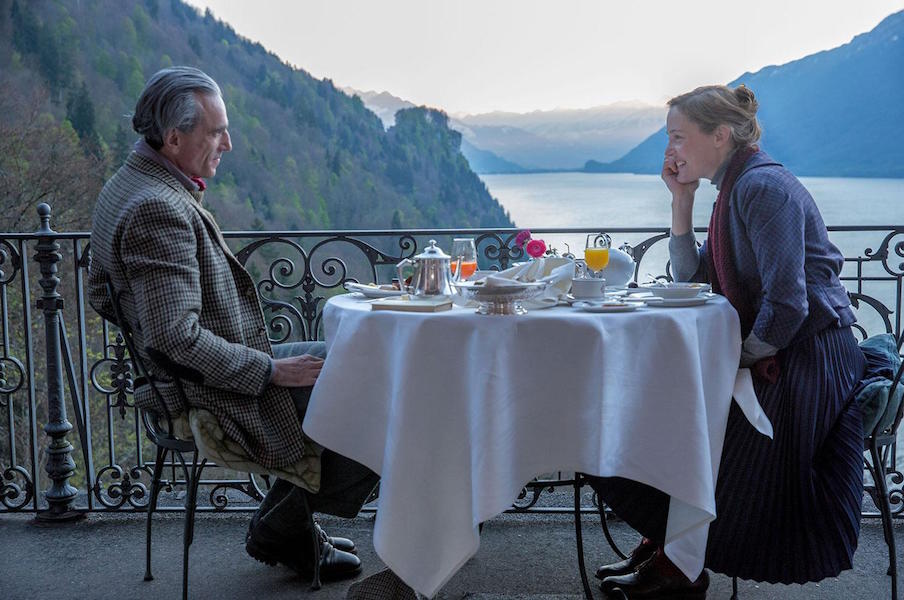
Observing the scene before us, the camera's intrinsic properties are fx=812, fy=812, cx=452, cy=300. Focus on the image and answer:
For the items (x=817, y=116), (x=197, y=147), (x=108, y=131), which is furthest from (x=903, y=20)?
(x=108, y=131)

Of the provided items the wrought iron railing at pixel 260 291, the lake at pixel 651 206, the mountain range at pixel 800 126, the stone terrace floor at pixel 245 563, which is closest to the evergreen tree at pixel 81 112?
the mountain range at pixel 800 126

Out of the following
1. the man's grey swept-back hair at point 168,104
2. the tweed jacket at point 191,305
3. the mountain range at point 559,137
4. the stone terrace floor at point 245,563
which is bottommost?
the stone terrace floor at point 245,563

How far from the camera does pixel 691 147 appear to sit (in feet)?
7.33

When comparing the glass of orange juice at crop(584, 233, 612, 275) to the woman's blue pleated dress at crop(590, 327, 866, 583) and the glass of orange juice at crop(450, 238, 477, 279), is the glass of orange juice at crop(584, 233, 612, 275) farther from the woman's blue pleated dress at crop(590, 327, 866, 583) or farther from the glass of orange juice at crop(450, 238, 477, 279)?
the woman's blue pleated dress at crop(590, 327, 866, 583)

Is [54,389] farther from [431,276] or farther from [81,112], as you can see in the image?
[81,112]

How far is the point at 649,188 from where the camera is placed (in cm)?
455

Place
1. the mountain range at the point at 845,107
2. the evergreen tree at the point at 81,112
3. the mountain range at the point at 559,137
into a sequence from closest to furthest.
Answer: the mountain range at the point at 559,137, the mountain range at the point at 845,107, the evergreen tree at the point at 81,112

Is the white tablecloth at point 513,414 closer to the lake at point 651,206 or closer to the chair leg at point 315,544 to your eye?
the chair leg at point 315,544

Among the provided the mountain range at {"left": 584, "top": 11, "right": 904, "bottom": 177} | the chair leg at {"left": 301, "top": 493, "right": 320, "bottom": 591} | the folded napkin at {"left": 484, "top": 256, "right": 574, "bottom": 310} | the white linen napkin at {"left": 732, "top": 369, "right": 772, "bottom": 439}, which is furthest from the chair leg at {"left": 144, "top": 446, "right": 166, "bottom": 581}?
→ the mountain range at {"left": 584, "top": 11, "right": 904, "bottom": 177}

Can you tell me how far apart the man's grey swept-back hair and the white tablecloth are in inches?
29.6

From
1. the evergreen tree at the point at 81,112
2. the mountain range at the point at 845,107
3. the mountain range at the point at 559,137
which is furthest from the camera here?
the evergreen tree at the point at 81,112

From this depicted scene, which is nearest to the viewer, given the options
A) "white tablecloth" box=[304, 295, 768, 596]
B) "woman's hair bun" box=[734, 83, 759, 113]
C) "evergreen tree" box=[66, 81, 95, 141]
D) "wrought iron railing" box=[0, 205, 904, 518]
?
"white tablecloth" box=[304, 295, 768, 596]

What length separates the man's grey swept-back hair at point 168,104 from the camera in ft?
6.71

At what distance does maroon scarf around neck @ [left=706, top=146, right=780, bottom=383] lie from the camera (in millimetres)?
2107
